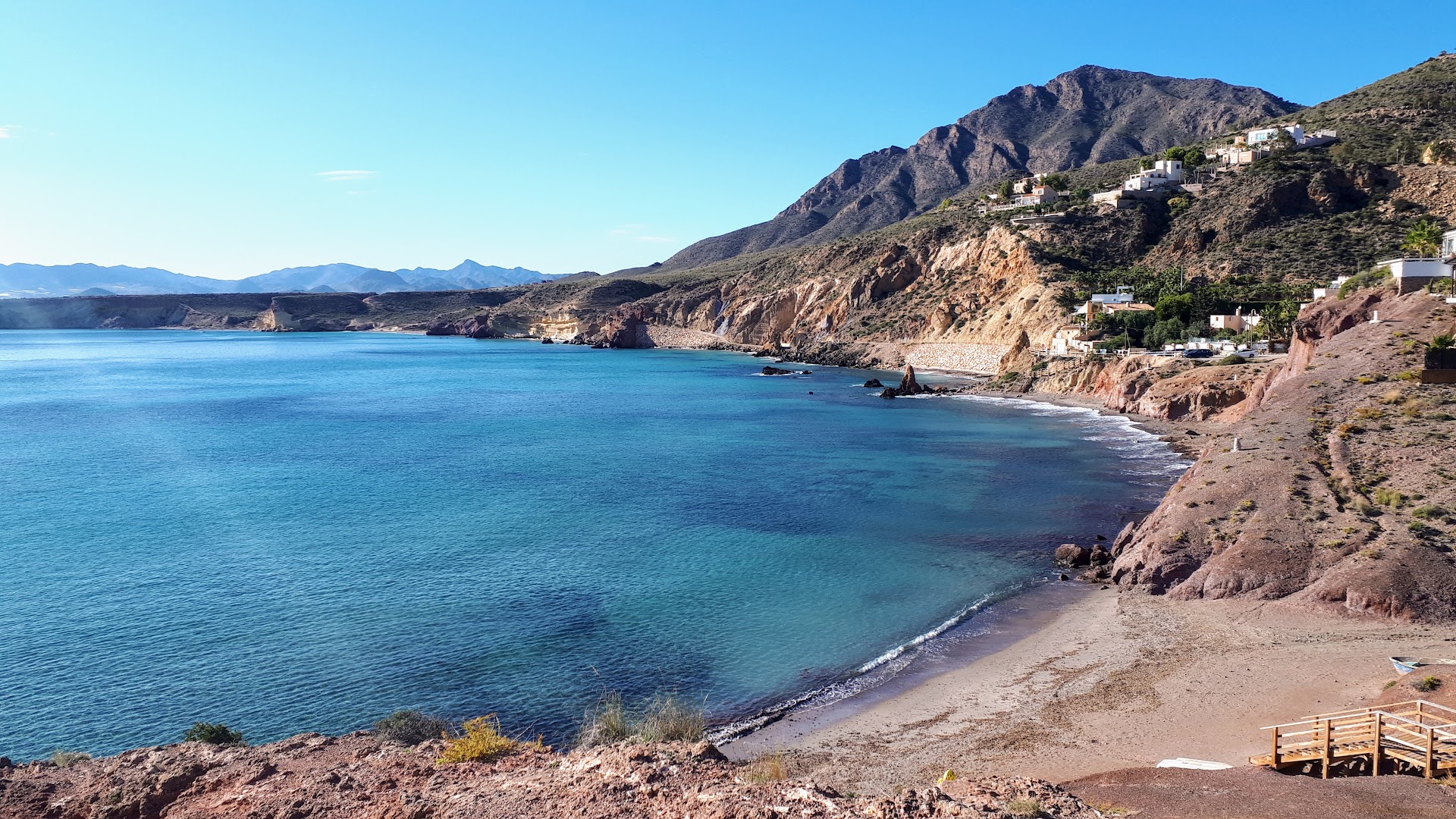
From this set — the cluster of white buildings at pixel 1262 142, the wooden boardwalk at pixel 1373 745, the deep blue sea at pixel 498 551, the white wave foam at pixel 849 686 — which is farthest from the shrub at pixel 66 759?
the cluster of white buildings at pixel 1262 142

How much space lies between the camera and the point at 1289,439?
31.5 metres

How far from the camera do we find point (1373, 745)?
14.0 metres

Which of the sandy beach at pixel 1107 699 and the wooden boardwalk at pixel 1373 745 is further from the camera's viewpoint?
the sandy beach at pixel 1107 699

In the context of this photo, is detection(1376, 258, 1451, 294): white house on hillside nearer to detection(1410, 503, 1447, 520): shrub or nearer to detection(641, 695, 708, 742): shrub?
detection(1410, 503, 1447, 520): shrub

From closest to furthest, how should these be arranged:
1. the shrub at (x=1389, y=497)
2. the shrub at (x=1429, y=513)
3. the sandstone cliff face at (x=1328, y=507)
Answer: the sandstone cliff face at (x=1328, y=507)
the shrub at (x=1429, y=513)
the shrub at (x=1389, y=497)

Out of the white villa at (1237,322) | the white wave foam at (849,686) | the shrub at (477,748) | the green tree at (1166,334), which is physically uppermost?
the white villa at (1237,322)

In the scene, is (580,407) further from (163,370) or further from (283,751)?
(163,370)

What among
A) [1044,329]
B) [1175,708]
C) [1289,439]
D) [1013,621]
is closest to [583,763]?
[1175,708]

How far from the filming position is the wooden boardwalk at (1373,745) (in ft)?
44.4

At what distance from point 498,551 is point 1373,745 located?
24.8 metres

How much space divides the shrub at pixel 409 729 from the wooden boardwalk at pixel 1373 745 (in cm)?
1413

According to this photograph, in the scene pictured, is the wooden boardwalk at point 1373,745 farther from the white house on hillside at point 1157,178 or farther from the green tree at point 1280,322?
the white house on hillside at point 1157,178

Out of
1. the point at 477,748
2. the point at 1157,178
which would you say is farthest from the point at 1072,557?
the point at 1157,178

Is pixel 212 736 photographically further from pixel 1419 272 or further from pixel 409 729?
pixel 1419 272
